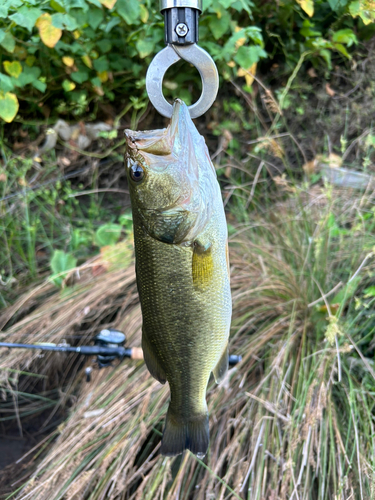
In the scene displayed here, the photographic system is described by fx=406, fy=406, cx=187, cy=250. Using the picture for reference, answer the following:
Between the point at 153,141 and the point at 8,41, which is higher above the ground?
the point at 8,41

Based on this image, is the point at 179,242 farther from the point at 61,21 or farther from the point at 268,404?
the point at 61,21

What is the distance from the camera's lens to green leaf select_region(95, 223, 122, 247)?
2627mm

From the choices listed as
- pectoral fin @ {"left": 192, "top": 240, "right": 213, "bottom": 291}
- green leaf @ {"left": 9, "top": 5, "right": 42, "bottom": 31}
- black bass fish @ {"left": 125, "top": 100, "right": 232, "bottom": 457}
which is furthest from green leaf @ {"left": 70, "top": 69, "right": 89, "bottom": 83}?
pectoral fin @ {"left": 192, "top": 240, "right": 213, "bottom": 291}

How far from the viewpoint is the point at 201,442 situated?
44.8 inches

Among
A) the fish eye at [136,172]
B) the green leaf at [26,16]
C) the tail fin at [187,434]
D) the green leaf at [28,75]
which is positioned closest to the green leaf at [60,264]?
the green leaf at [28,75]

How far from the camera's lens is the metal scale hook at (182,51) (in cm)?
80

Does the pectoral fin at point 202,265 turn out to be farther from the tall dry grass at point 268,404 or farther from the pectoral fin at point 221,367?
the tall dry grass at point 268,404

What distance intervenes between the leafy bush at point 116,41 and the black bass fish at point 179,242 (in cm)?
146

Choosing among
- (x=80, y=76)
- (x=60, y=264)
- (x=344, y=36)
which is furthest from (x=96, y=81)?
(x=344, y=36)

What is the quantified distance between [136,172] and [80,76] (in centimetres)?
201

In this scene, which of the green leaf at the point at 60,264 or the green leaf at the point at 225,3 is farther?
the green leaf at the point at 60,264

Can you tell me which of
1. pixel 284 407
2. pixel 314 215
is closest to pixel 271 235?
pixel 314 215

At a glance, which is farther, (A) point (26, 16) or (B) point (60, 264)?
(B) point (60, 264)

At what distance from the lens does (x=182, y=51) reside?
830 mm
